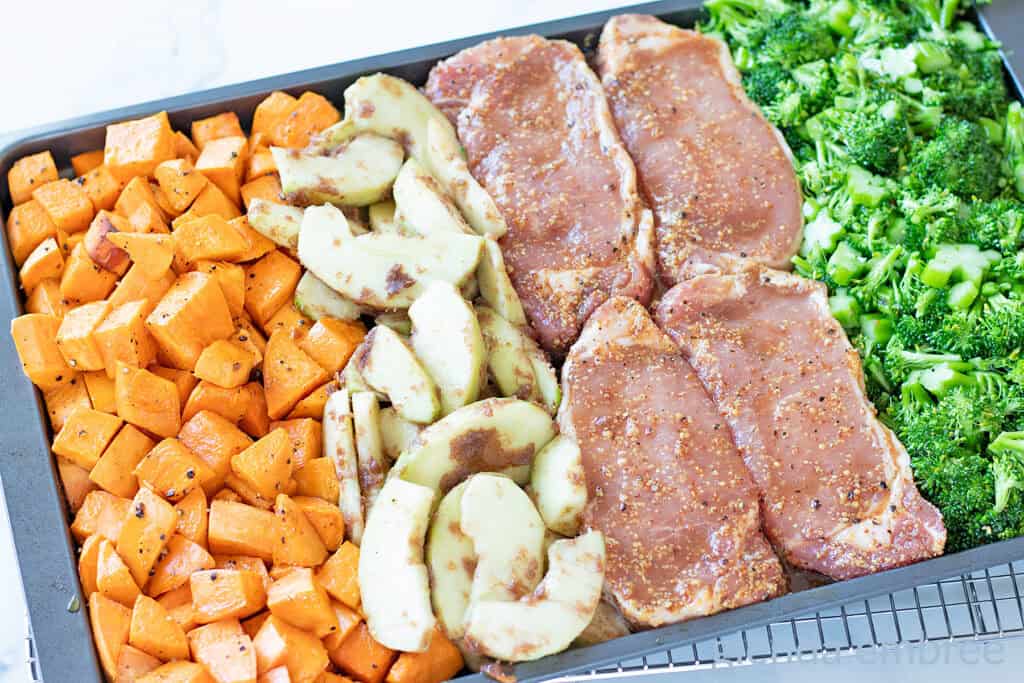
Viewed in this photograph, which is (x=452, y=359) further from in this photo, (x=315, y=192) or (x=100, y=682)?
(x=100, y=682)

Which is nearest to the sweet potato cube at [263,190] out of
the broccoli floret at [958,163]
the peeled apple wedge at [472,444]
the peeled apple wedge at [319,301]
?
the peeled apple wedge at [319,301]

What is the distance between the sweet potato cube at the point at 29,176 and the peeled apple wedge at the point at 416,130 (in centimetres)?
88

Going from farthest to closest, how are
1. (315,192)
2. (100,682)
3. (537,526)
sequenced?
(315,192) → (537,526) → (100,682)

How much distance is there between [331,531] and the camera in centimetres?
293

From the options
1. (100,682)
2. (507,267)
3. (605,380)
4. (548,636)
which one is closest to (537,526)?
(548,636)

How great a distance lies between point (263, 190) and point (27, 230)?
28.4 inches

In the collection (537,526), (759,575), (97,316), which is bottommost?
(759,575)

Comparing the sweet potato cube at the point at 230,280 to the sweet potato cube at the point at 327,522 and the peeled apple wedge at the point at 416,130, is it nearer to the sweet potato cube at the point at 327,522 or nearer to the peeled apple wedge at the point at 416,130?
the peeled apple wedge at the point at 416,130

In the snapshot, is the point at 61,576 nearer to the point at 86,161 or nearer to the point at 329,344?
the point at 329,344

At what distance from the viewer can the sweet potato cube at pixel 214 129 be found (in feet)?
11.7

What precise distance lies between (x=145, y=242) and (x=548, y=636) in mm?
1592

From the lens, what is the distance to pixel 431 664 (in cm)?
282

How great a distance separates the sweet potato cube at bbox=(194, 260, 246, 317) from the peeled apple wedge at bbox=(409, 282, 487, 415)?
544 millimetres

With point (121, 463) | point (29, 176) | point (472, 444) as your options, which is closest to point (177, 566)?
point (121, 463)
